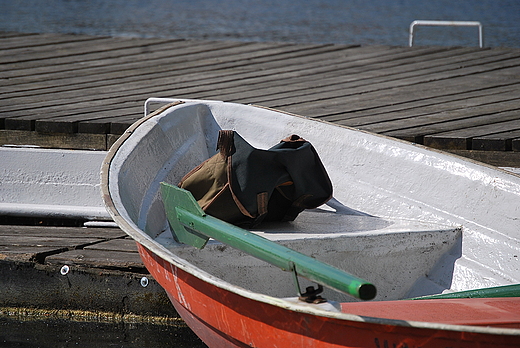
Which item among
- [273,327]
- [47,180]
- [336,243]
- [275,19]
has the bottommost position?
[275,19]

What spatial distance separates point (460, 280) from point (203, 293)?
0.93 m

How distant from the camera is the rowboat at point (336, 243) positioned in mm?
1297

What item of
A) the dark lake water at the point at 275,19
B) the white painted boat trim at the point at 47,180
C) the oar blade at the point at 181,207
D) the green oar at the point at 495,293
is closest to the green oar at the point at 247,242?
the oar blade at the point at 181,207

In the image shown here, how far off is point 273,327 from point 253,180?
0.84m

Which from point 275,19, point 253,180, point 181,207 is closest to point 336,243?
point 253,180

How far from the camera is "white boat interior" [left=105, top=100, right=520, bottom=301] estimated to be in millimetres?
2004

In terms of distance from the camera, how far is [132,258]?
7.68ft

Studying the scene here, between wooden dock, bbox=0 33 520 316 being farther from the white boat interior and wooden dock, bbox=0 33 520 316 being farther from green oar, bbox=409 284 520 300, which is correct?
green oar, bbox=409 284 520 300

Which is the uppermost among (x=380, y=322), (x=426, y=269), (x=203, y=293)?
(x=380, y=322)

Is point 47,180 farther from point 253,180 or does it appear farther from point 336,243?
point 336,243

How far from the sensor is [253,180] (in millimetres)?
2131

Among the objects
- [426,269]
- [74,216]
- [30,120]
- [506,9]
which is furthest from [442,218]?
[506,9]

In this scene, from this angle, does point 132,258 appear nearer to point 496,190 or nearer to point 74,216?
point 74,216

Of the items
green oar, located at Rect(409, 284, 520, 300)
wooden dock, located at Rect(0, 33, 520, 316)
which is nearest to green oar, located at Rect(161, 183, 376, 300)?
wooden dock, located at Rect(0, 33, 520, 316)
